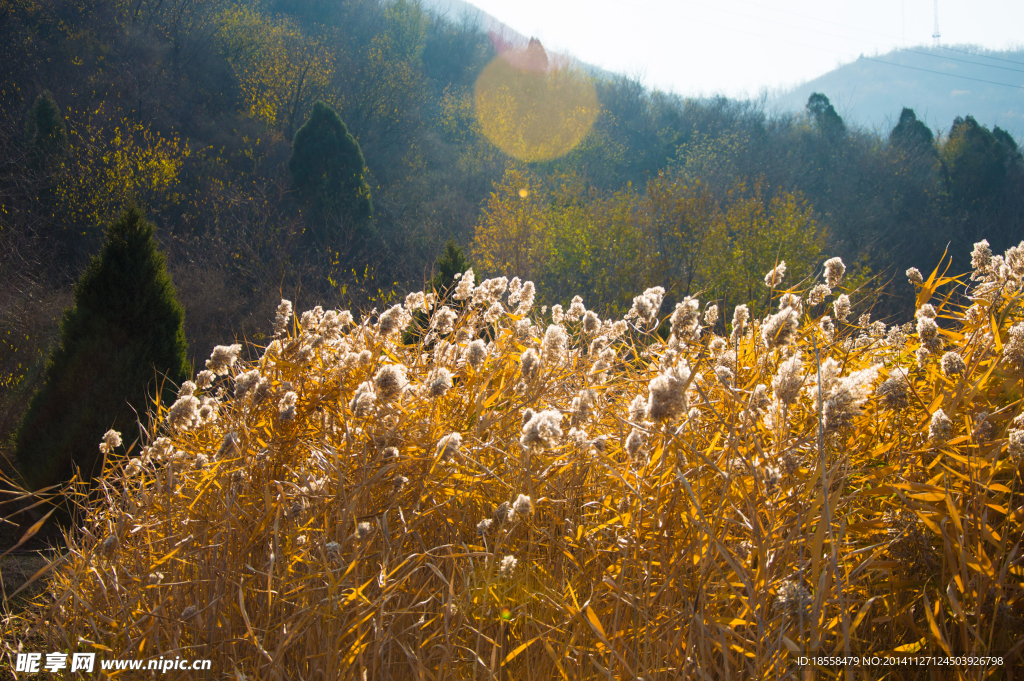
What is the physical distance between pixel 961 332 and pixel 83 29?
31741 mm

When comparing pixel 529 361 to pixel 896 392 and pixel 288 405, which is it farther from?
pixel 896 392

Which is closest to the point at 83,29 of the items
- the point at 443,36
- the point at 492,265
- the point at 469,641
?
the point at 492,265

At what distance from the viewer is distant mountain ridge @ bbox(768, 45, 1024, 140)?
9206 centimetres

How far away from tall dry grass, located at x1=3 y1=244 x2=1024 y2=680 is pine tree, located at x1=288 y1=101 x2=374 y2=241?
20530 millimetres

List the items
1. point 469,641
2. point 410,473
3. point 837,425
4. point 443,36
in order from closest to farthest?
point 837,425
point 469,641
point 410,473
point 443,36

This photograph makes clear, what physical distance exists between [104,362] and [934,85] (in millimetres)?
143087

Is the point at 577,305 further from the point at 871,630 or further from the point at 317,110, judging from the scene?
the point at 317,110

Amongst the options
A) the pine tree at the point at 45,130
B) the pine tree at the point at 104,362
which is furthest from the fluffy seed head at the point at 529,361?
the pine tree at the point at 45,130

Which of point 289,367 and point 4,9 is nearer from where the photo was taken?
point 289,367

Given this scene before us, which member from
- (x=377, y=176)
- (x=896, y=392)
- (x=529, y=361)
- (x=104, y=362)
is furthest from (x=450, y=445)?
(x=377, y=176)

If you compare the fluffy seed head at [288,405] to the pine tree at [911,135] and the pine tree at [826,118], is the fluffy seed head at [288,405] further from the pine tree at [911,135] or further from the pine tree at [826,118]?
the pine tree at [826,118]

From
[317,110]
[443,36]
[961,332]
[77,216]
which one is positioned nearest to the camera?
[961,332]

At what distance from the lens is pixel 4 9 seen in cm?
1962

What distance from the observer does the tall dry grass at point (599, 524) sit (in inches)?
55.7
